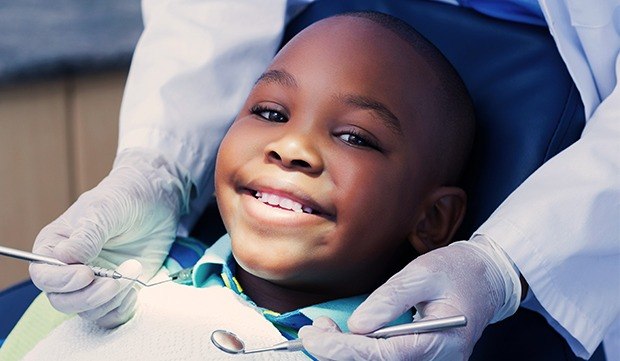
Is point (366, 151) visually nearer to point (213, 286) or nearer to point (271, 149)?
point (271, 149)

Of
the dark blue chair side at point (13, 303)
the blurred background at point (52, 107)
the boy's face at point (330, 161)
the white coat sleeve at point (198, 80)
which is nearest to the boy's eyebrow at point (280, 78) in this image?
the boy's face at point (330, 161)

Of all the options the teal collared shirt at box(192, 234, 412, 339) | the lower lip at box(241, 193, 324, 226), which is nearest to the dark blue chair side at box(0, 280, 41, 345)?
the teal collared shirt at box(192, 234, 412, 339)

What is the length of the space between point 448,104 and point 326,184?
0.19 meters

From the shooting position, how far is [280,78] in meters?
1.18

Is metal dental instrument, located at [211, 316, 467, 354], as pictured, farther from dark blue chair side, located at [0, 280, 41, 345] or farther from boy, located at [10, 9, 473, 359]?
dark blue chair side, located at [0, 280, 41, 345]

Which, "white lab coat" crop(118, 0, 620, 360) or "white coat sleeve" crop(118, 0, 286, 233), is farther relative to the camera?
"white coat sleeve" crop(118, 0, 286, 233)

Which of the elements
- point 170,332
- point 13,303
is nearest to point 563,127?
point 170,332

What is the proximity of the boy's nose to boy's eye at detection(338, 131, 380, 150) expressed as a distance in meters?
0.04

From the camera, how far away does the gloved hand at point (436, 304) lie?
957 millimetres

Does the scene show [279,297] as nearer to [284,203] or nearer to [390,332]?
[284,203]

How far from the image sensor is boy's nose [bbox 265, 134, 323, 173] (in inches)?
42.8

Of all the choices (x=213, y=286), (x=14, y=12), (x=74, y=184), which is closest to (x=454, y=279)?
(x=213, y=286)

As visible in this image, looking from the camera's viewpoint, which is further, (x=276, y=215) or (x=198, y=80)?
(x=198, y=80)

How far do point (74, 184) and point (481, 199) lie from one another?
48.9 inches
